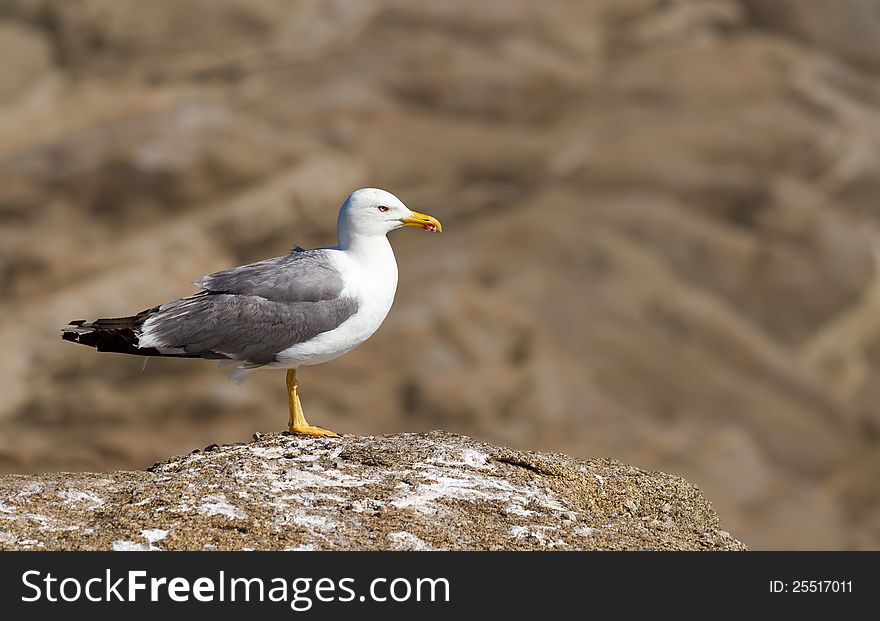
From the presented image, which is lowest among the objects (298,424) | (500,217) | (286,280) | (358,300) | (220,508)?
(220,508)

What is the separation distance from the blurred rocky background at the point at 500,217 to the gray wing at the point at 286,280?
44.5ft

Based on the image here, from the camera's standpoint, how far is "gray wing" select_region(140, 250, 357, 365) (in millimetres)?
9602

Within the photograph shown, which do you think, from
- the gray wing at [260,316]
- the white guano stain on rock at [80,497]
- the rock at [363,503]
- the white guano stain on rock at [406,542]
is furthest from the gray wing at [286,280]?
the white guano stain on rock at [406,542]

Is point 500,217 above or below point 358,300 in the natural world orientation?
above

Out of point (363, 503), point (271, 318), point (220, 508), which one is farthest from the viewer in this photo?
point (271, 318)

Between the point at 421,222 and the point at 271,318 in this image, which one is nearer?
the point at 271,318

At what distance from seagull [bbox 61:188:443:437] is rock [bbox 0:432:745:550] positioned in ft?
2.49

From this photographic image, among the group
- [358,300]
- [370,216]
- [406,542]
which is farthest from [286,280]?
[406,542]

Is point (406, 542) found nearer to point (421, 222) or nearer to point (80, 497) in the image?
point (80, 497)

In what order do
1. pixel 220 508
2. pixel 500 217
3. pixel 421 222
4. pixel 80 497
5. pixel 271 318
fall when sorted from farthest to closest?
1. pixel 500 217
2. pixel 421 222
3. pixel 271 318
4. pixel 80 497
5. pixel 220 508

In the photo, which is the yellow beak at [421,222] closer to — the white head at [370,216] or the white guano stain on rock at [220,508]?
the white head at [370,216]

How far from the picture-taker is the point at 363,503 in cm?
805

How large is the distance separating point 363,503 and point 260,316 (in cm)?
225

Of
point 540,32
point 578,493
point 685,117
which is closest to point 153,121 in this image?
point 540,32
